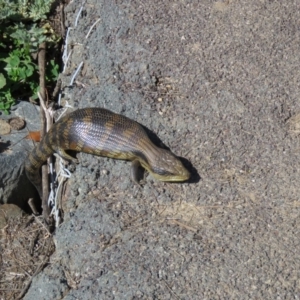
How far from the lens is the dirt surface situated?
539cm

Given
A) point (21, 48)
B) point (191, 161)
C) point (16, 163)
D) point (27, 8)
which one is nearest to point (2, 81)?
point (21, 48)

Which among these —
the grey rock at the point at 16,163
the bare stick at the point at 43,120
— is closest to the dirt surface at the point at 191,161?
the bare stick at the point at 43,120

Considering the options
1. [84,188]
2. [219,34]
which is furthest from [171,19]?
[84,188]

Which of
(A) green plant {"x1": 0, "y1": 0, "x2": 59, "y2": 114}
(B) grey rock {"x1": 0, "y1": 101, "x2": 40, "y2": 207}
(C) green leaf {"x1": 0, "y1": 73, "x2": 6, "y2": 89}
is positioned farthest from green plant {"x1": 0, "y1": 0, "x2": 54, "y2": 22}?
(B) grey rock {"x1": 0, "y1": 101, "x2": 40, "y2": 207}

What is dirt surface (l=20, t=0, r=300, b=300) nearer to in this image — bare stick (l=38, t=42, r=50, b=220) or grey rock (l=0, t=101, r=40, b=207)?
bare stick (l=38, t=42, r=50, b=220)

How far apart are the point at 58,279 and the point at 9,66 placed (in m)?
2.75

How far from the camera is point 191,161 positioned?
20.0ft

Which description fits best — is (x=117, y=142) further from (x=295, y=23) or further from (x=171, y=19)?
(x=295, y=23)

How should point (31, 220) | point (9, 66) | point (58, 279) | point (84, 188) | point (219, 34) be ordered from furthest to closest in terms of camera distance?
point (9, 66), point (219, 34), point (31, 220), point (84, 188), point (58, 279)

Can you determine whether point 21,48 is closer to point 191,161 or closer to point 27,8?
point 27,8

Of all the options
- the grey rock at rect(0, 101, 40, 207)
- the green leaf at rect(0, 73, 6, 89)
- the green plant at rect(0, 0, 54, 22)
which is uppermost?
the green plant at rect(0, 0, 54, 22)

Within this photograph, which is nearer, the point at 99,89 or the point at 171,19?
the point at 99,89

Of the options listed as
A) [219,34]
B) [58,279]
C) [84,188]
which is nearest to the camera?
[58,279]

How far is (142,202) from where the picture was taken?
5859 mm
